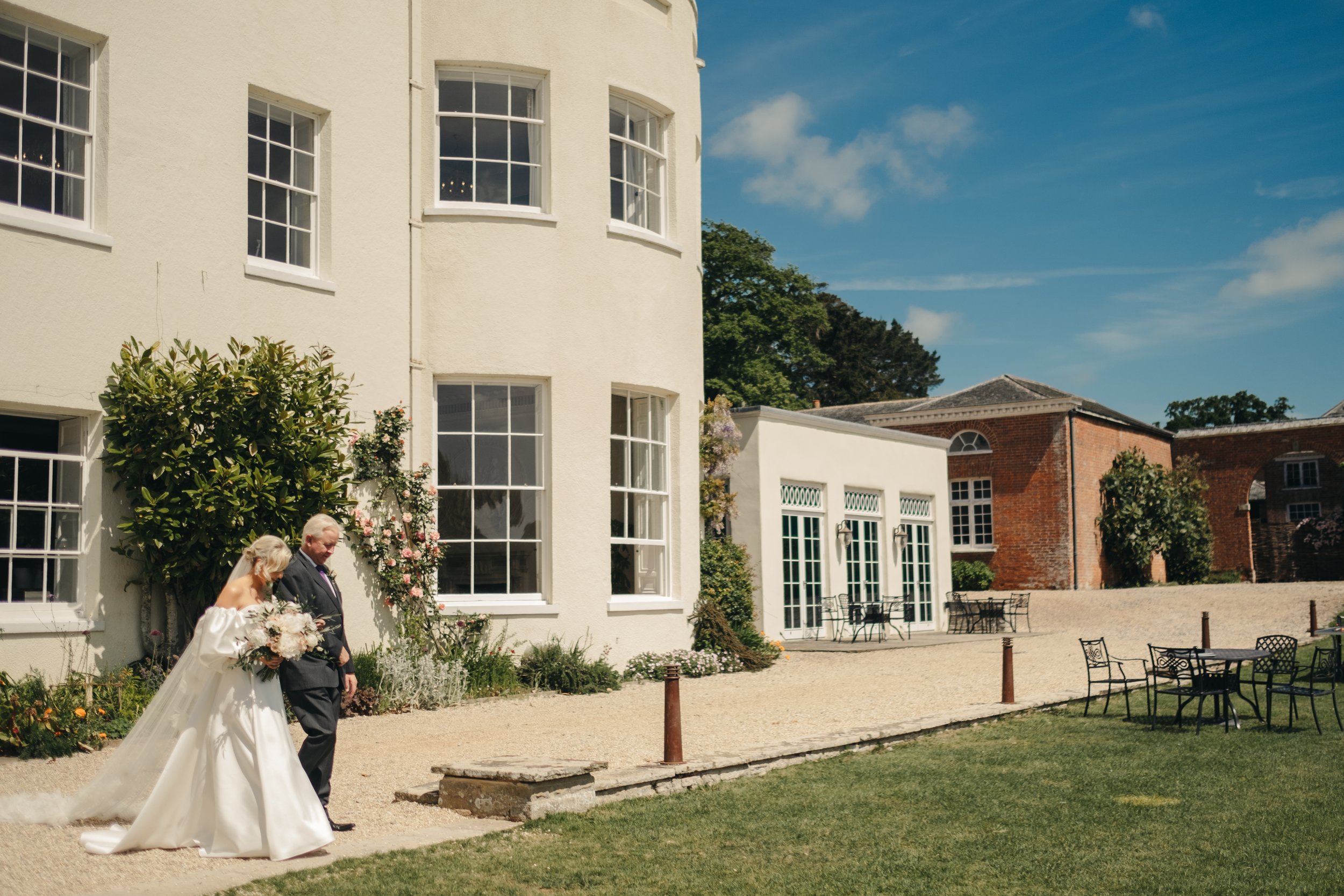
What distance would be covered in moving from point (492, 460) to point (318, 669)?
7591 millimetres

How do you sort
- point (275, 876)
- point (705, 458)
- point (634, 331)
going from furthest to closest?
point (705, 458) → point (634, 331) → point (275, 876)

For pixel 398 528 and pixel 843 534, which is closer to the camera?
pixel 398 528

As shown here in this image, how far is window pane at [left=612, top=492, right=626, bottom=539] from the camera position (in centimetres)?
1525

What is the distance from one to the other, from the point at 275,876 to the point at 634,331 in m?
10.2

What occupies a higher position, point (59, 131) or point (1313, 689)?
point (59, 131)

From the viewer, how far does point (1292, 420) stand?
38.9 m

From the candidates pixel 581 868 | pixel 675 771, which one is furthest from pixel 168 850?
pixel 675 771

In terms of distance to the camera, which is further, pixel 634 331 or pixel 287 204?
pixel 634 331

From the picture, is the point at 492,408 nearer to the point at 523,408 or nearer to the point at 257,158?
the point at 523,408

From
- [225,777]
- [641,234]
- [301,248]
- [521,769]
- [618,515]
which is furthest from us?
[641,234]

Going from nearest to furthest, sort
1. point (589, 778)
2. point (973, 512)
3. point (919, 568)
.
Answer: point (589, 778) → point (919, 568) → point (973, 512)

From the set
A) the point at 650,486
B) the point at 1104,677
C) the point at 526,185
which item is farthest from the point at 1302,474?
the point at 526,185

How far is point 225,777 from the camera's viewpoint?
253 inches

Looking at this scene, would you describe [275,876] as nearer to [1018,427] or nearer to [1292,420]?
[1018,427]
